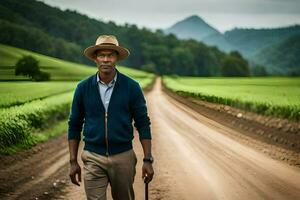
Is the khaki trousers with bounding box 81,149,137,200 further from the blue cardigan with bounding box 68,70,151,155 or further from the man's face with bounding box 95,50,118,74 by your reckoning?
the man's face with bounding box 95,50,118,74

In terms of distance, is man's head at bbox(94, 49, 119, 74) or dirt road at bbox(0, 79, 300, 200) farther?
dirt road at bbox(0, 79, 300, 200)

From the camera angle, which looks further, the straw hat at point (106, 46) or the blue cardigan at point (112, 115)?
the straw hat at point (106, 46)

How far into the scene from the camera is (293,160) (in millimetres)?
12172

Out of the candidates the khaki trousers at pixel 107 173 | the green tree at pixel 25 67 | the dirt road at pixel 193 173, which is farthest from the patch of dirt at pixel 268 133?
the green tree at pixel 25 67

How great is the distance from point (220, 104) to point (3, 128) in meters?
17.2

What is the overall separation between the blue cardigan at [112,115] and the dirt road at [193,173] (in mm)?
3561

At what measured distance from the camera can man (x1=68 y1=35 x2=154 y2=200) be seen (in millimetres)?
4641

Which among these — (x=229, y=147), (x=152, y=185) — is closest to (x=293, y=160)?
(x=229, y=147)

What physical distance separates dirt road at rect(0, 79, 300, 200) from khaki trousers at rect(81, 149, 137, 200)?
333 centimetres

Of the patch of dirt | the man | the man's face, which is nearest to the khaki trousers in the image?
the man

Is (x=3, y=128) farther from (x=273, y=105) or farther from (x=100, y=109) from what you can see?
(x=273, y=105)

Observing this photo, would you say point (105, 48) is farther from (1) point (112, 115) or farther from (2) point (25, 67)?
(2) point (25, 67)

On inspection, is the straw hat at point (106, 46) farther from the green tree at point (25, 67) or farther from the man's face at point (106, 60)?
the green tree at point (25, 67)

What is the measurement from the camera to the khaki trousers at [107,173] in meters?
4.64
